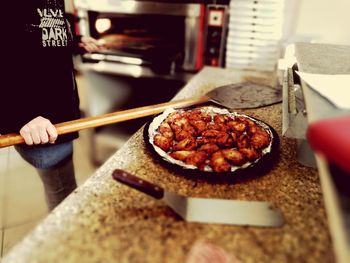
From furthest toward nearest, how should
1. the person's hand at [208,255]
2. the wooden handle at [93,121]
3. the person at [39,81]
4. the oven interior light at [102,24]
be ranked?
the oven interior light at [102,24]
the person at [39,81]
the wooden handle at [93,121]
the person's hand at [208,255]

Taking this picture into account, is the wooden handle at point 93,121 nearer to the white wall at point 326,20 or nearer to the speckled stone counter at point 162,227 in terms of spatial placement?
the speckled stone counter at point 162,227

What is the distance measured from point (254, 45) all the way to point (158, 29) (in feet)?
2.16

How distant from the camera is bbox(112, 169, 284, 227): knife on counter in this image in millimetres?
674

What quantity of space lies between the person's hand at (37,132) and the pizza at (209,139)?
0.32 m

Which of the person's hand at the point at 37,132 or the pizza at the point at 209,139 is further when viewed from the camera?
the person's hand at the point at 37,132

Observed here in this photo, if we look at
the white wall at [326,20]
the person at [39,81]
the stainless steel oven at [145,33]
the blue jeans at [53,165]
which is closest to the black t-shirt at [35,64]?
the person at [39,81]

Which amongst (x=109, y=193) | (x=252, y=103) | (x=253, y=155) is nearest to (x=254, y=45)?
(x=252, y=103)

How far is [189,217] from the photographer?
686 millimetres

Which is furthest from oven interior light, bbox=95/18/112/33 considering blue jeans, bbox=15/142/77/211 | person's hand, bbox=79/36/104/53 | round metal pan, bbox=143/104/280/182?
round metal pan, bbox=143/104/280/182

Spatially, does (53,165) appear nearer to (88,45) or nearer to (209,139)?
(88,45)

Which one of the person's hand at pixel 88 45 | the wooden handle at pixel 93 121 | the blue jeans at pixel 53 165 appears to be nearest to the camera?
the wooden handle at pixel 93 121

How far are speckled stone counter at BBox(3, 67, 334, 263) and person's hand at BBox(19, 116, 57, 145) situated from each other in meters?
0.23

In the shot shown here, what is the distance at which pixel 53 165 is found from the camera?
4.24 feet

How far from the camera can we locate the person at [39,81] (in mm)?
1024
